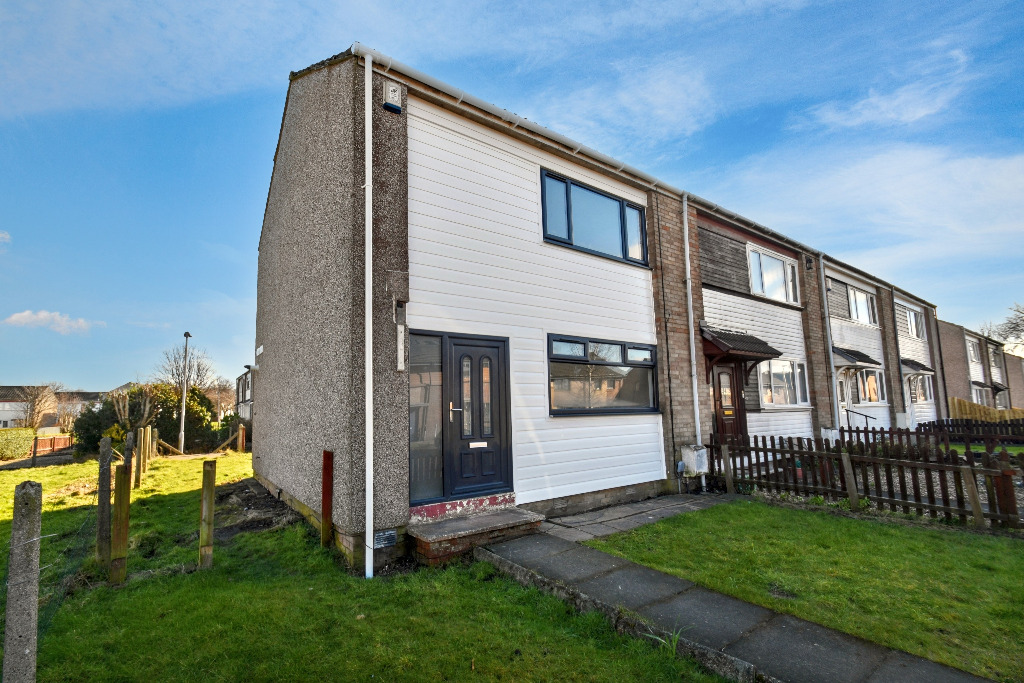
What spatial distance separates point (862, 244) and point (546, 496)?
17.9m

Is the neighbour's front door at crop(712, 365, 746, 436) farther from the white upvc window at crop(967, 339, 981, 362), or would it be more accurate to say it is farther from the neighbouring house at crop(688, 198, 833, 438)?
the white upvc window at crop(967, 339, 981, 362)

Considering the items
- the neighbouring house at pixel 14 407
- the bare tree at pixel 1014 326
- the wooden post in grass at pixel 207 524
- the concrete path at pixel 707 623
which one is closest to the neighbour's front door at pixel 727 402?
the concrete path at pixel 707 623

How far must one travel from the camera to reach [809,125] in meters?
9.84

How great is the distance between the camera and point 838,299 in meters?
16.2

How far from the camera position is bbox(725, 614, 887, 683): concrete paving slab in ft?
9.02

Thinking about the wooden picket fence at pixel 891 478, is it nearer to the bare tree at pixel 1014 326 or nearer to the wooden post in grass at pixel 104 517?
the wooden post in grass at pixel 104 517

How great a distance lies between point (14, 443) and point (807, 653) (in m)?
26.7

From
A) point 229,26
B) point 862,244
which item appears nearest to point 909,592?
→ point 229,26

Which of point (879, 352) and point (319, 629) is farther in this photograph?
point (879, 352)

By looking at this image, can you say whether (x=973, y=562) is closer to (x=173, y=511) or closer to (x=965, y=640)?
(x=965, y=640)

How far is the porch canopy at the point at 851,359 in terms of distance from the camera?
14.5 m

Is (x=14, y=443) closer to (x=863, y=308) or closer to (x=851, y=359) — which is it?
(x=851, y=359)

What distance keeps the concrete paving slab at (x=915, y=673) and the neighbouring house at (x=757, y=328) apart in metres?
6.82

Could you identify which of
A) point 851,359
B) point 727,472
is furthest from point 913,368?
point 727,472
